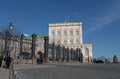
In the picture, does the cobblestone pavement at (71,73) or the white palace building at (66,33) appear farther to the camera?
the white palace building at (66,33)

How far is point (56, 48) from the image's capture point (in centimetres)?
4262

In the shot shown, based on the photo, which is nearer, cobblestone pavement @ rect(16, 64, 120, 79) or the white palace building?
cobblestone pavement @ rect(16, 64, 120, 79)

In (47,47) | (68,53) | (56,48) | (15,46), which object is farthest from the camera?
(68,53)

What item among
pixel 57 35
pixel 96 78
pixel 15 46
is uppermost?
pixel 57 35

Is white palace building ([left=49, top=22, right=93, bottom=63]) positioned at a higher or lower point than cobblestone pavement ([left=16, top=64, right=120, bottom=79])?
higher

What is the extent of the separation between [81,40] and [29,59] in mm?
79365

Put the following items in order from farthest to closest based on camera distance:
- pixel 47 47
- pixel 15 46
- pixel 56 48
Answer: pixel 56 48, pixel 47 47, pixel 15 46

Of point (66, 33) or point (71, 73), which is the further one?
point (66, 33)

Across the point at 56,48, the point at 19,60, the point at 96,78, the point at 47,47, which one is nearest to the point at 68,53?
the point at 56,48

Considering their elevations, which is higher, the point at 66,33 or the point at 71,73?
the point at 66,33

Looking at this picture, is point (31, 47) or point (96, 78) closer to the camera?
point (96, 78)

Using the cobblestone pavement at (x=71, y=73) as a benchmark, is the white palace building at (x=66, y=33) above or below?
above

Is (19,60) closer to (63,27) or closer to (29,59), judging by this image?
(29,59)

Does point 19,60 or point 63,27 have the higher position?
point 63,27
